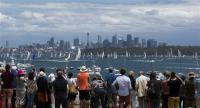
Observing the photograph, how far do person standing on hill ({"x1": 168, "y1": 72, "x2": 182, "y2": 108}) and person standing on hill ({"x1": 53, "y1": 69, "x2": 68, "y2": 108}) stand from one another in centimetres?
360

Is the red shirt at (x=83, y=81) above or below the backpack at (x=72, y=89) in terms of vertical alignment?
above

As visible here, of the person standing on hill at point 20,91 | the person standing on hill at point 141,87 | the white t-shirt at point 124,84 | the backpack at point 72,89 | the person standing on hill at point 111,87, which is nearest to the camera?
the white t-shirt at point 124,84

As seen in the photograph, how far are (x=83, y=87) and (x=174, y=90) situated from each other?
3.25 meters

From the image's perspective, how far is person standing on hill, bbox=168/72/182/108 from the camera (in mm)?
20547

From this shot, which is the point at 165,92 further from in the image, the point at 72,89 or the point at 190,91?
the point at 72,89

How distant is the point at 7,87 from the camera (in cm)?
2092

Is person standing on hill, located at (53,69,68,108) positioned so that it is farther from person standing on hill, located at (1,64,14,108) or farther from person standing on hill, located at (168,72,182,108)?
person standing on hill, located at (168,72,182,108)

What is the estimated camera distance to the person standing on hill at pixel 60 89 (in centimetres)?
1986

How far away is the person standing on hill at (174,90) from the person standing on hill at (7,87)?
5447 millimetres

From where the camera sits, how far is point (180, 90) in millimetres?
21203

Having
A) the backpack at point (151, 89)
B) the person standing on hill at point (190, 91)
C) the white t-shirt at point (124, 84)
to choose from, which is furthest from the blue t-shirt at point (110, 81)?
the person standing on hill at point (190, 91)

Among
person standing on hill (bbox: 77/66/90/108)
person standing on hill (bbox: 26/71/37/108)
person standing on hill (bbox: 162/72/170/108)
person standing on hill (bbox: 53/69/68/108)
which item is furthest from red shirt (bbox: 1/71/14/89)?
person standing on hill (bbox: 162/72/170/108)

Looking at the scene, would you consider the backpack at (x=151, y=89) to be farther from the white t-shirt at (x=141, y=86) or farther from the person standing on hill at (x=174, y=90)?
the person standing on hill at (x=174, y=90)

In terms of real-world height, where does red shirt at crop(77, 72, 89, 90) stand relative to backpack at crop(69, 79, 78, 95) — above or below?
above
